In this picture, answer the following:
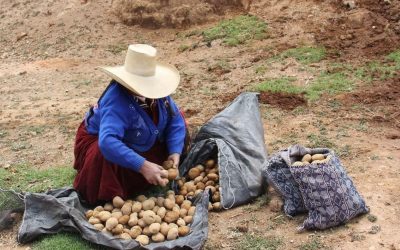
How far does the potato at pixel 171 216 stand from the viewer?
3755mm

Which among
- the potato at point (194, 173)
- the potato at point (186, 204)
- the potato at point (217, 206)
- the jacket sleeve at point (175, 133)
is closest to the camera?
the potato at point (186, 204)

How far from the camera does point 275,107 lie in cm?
595

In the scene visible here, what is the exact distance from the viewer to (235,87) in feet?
22.4

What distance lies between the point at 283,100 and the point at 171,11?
162 inches

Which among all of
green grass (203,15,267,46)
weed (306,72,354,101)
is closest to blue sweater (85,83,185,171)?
weed (306,72,354,101)

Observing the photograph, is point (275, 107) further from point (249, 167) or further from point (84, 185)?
point (84, 185)

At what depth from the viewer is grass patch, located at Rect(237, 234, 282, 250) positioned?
360 cm

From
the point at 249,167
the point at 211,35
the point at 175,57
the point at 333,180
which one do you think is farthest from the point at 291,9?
the point at 333,180

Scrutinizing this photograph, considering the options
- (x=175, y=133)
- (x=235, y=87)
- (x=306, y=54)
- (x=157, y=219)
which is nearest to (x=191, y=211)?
(x=157, y=219)

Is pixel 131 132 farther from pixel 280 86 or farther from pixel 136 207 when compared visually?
pixel 280 86

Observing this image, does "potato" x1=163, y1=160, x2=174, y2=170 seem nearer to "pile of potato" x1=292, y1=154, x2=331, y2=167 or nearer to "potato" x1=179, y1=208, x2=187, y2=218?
"potato" x1=179, y1=208, x2=187, y2=218

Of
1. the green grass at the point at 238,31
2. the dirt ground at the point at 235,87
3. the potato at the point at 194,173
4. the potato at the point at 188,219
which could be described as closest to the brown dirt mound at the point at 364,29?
the dirt ground at the point at 235,87

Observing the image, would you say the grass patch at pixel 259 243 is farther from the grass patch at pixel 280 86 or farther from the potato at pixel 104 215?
the grass patch at pixel 280 86

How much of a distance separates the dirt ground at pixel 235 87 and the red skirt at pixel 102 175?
615 millimetres
